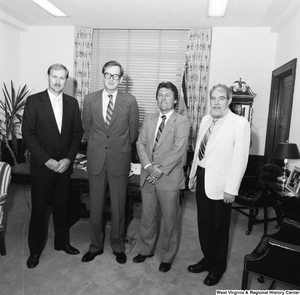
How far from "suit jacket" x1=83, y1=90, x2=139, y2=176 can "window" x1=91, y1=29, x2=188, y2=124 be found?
11.3ft

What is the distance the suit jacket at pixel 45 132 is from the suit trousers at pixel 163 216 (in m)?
0.79

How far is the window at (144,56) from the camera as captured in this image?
5891mm

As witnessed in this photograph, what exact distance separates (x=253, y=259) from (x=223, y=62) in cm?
434

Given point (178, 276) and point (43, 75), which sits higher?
point (43, 75)

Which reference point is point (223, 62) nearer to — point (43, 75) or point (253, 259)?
point (43, 75)

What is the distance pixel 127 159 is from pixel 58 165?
2.00 feet

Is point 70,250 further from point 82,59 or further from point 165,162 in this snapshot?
point 82,59

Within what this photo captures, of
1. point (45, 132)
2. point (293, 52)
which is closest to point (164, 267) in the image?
point (45, 132)

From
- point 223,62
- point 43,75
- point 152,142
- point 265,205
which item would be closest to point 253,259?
point 152,142

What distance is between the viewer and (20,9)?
5.06 metres

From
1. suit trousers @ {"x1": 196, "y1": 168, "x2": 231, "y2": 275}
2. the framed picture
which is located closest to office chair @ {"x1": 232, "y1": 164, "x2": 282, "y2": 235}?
the framed picture

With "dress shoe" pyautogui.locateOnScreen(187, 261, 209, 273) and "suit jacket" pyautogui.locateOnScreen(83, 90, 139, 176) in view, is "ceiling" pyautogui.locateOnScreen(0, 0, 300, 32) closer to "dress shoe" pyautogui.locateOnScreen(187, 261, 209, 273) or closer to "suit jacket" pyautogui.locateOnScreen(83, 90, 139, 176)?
"suit jacket" pyautogui.locateOnScreen(83, 90, 139, 176)

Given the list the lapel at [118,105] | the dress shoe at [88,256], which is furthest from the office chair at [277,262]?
the lapel at [118,105]

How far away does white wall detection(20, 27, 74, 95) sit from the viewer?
6062mm
